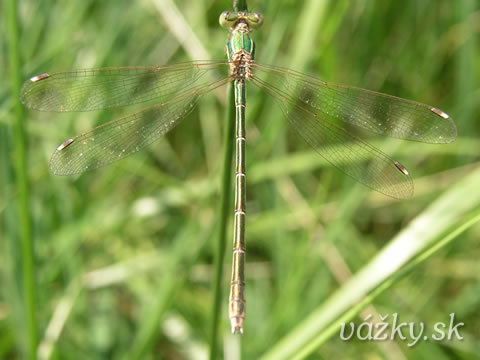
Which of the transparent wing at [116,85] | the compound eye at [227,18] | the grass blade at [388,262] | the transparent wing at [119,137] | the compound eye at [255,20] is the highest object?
the compound eye at [255,20]

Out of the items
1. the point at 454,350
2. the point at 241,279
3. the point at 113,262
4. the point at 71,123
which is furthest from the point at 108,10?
the point at 454,350

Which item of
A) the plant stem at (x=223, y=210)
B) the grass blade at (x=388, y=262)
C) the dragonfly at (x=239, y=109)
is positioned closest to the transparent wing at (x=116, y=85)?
the dragonfly at (x=239, y=109)

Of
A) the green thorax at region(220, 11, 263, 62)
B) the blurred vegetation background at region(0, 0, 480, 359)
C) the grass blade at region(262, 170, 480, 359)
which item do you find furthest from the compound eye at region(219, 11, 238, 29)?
the grass blade at region(262, 170, 480, 359)

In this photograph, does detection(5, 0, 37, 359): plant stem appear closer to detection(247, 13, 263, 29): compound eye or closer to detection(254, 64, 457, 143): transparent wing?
detection(247, 13, 263, 29): compound eye

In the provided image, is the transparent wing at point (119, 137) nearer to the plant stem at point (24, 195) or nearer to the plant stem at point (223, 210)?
the plant stem at point (24, 195)

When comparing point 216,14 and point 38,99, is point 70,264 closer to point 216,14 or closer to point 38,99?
point 38,99

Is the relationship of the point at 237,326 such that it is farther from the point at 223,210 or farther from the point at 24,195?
the point at 24,195
